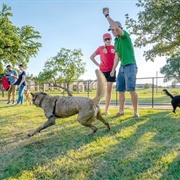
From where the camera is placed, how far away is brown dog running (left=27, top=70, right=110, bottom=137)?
326 centimetres

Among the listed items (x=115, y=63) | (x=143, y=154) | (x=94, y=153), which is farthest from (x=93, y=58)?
(x=143, y=154)

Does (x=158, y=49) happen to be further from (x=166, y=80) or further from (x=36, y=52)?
(x=36, y=52)

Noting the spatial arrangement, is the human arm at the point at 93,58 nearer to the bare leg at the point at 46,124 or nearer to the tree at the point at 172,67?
the bare leg at the point at 46,124

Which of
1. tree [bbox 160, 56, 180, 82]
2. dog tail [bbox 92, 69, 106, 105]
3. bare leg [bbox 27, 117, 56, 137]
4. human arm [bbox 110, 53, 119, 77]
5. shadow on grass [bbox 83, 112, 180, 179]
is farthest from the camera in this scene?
tree [bbox 160, 56, 180, 82]

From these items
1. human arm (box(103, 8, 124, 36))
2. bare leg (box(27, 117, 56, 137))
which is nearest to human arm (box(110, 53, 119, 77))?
human arm (box(103, 8, 124, 36))

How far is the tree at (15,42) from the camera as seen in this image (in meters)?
21.8

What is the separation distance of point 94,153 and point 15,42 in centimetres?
2182

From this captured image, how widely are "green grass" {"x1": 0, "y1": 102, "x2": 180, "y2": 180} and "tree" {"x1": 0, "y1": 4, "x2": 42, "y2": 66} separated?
60.9 ft

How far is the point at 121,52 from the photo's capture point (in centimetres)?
458

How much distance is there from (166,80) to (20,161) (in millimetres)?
10267

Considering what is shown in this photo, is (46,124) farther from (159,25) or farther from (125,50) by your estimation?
(159,25)

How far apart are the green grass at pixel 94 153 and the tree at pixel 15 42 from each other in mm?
18575

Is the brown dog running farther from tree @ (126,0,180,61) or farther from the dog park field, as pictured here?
tree @ (126,0,180,61)

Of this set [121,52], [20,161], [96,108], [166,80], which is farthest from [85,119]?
[166,80]
